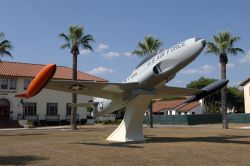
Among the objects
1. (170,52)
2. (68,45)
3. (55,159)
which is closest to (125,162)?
(55,159)

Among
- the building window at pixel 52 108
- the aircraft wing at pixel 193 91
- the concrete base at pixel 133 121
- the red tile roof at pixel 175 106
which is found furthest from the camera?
the red tile roof at pixel 175 106

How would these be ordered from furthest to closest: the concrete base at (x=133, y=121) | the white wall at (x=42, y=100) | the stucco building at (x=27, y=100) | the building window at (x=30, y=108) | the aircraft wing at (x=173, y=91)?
the building window at (x=30, y=108) → the white wall at (x=42, y=100) → the stucco building at (x=27, y=100) → the aircraft wing at (x=173, y=91) → the concrete base at (x=133, y=121)

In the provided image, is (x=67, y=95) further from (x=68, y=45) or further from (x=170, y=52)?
(x=170, y=52)

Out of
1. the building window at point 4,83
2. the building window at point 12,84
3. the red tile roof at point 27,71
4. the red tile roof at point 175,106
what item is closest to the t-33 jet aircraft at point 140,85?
the building window at point 4,83

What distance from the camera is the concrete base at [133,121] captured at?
71.3 feet

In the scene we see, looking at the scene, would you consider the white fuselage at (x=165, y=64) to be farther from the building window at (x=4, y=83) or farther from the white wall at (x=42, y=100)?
the building window at (x=4, y=83)

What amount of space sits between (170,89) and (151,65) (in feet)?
14.3

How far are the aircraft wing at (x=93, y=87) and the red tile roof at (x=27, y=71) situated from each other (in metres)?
35.0

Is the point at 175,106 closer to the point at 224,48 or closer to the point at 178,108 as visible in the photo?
the point at 178,108

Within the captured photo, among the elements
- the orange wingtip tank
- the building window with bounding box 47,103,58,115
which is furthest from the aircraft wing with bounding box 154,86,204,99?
the building window with bounding box 47,103,58,115

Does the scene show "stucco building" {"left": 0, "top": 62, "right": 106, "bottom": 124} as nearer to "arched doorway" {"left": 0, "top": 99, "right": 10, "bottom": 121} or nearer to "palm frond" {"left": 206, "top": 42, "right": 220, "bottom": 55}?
"arched doorway" {"left": 0, "top": 99, "right": 10, "bottom": 121}

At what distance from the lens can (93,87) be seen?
21875 millimetres

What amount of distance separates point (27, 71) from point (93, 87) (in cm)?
3871

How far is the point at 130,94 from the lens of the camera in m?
22.3
